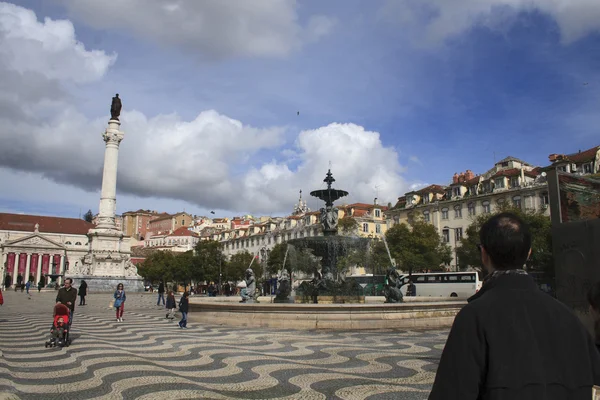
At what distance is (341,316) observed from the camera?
13797 mm

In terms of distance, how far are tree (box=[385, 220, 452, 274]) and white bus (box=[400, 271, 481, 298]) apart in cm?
862

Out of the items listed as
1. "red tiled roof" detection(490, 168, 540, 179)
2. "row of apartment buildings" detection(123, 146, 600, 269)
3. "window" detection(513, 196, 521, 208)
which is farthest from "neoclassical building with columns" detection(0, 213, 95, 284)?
"window" detection(513, 196, 521, 208)

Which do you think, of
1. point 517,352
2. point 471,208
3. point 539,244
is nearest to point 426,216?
point 471,208

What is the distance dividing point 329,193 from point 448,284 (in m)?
18.8

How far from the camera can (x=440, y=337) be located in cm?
1233

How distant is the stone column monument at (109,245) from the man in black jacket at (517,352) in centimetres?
5044

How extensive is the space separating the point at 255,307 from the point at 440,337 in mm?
5441

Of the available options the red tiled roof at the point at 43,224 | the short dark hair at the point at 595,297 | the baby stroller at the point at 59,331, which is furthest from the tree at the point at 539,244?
the red tiled roof at the point at 43,224

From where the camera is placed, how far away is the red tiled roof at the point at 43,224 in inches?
4245

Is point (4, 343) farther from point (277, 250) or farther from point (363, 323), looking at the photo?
point (277, 250)

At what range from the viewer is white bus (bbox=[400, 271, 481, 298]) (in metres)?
35.0

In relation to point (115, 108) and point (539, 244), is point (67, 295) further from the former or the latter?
point (115, 108)

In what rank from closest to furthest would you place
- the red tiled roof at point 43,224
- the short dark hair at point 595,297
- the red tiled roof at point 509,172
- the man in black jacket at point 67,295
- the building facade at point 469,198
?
the short dark hair at point 595,297
the man in black jacket at point 67,295
the building facade at point 469,198
the red tiled roof at point 509,172
the red tiled roof at point 43,224

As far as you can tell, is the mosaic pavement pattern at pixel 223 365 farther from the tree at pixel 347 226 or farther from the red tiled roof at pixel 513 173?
the red tiled roof at pixel 513 173
